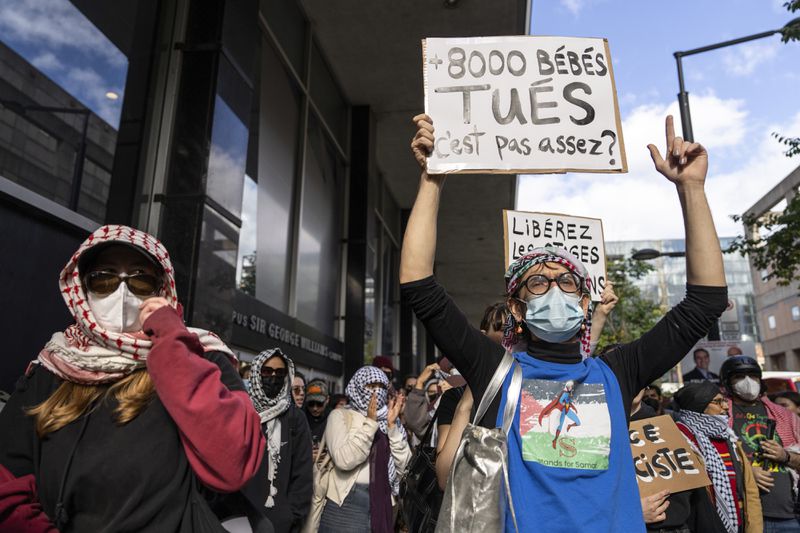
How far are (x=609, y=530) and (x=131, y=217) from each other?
4.93 metres

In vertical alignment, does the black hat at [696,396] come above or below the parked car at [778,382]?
below

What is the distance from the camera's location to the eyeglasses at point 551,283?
2.12 m

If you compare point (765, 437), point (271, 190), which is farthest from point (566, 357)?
point (271, 190)

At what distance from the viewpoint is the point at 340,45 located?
10641 millimetres

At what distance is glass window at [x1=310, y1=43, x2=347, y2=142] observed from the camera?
35.0ft

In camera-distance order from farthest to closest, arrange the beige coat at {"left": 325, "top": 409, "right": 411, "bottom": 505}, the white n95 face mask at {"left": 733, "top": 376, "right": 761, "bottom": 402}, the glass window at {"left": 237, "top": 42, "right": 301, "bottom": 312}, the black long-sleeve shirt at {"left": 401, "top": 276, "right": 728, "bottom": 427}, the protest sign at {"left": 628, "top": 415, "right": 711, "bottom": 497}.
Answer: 1. the glass window at {"left": 237, "top": 42, "right": 301, "bottom": 312}
2. the white n95 face mask at {"left": 733, "top": 376, "right": 761, "bottom": 402}
3. the beige coat at {"left": 325, "top": 409, "right": 411, "bottom": 505}
4. the protest sign at {"left": 628, "top": 415, "right": 711, "bottom": 497}
5. the black long-sleeve shirt at {"left": 401, "top": 276, "right": 728, "bottom": 427}

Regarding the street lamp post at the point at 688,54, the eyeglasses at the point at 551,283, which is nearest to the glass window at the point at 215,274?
the eyeglasses at the point at 551,283

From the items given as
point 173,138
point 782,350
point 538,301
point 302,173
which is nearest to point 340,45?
point 302,173

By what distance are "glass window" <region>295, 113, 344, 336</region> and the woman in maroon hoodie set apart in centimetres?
778

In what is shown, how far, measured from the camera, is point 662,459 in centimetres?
306

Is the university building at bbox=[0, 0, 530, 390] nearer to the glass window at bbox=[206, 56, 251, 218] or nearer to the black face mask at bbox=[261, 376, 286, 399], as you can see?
the glass window at bbox=[206, 56, 251, 218]

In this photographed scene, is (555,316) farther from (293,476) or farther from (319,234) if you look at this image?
(319,234)

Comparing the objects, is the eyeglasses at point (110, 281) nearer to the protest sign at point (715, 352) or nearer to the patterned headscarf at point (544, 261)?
the patterned headscarf at point (544, 261)

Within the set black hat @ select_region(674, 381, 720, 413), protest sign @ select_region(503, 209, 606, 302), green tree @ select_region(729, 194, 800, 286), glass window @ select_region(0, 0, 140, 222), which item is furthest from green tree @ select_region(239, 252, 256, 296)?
green tree @ select_region(729, 194, 800, 286)
